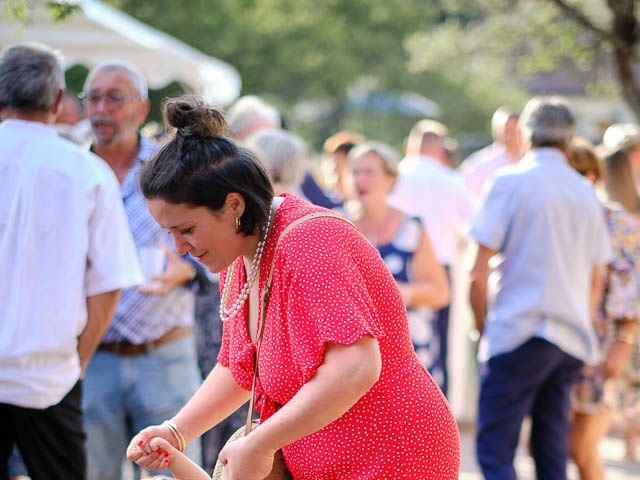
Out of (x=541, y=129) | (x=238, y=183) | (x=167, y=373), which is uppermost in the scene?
(x=238, y=183)

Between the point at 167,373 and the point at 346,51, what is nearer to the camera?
the point at 167,373

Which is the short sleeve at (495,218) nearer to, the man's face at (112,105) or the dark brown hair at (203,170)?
the man's face at (112,105)

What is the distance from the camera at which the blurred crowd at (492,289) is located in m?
5.12

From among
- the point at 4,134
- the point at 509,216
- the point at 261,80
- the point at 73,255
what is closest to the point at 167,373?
the point at 73,255

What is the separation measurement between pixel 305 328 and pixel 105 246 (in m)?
1.82

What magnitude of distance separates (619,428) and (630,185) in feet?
11.1

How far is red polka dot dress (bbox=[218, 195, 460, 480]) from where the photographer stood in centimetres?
273

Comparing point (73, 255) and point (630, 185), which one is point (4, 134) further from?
point (630, 185)

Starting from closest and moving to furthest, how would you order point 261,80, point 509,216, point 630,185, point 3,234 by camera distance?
point 3,234
point 509,216
point 630,185
point 261,80

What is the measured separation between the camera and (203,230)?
2.85m

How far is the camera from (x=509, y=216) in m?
5.67

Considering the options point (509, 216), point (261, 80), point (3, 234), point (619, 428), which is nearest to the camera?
point (3, 234)

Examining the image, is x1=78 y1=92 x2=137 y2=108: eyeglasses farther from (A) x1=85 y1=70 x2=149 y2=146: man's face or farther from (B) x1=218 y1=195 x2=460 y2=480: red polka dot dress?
(B) x1=218 y1=195 x2=460 y2=480: red polka dot dress

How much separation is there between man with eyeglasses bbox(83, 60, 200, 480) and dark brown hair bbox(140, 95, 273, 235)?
7.27ft
